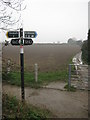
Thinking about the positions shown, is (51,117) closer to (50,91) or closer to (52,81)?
(50,91)

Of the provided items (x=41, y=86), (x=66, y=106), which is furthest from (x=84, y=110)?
(x=41, y=86)

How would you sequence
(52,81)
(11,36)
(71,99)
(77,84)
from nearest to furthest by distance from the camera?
(11,36)
(71,99)
(77,84)
(52,81)

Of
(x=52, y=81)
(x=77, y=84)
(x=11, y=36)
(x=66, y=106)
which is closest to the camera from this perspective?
(x=11, y=36)

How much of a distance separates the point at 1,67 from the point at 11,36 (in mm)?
1020

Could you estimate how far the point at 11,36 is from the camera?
14.5ft

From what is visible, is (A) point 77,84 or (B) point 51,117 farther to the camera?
(A) point 77,84

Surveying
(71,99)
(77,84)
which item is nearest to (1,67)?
(71,99)

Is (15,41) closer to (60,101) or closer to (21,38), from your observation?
(21,38)

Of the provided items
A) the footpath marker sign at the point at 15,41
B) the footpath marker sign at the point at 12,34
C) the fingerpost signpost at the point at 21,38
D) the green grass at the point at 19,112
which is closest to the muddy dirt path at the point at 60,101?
the green grass at the point at 19,112

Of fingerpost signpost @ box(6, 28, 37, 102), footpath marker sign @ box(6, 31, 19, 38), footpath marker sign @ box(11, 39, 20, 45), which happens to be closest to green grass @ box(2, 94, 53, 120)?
fingerpost signpost @ box(6, 28, 37, 102)

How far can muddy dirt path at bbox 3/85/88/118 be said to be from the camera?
14.5 feet

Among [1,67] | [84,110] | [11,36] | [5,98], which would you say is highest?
[11,36]

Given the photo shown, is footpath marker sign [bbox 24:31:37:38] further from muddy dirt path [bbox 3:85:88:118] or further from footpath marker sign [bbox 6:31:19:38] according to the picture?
muddy dirt path [bbox 3:85:88:118]

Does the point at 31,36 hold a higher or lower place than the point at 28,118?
higher
